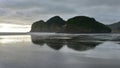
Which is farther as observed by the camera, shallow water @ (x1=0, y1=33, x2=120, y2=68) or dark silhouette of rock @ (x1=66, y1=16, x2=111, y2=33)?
dark silhouette of rock @ (x1=66, y1=16, x2=111, y2=33)

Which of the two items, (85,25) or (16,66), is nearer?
(16,66)

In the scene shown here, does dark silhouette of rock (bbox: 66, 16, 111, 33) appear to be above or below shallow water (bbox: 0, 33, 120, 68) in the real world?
above

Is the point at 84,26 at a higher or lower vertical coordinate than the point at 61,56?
higher

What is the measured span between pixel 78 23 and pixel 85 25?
7.41 meters

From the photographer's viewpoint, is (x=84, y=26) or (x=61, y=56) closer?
(x=61, y=56)

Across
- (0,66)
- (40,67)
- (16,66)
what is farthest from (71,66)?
(0,66)

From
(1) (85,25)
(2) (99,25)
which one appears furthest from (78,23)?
(2) (99,25)

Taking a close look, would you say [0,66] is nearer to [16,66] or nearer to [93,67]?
[16,66]

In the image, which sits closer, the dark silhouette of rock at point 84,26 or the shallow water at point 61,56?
the shallow water at point 61,56

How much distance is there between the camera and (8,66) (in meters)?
14.1

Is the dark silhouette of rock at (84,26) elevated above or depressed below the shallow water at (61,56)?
above

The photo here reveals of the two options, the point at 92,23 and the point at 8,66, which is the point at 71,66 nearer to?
the point at 8,66

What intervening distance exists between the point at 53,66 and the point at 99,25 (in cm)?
18406

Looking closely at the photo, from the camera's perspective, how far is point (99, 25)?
194625mm
